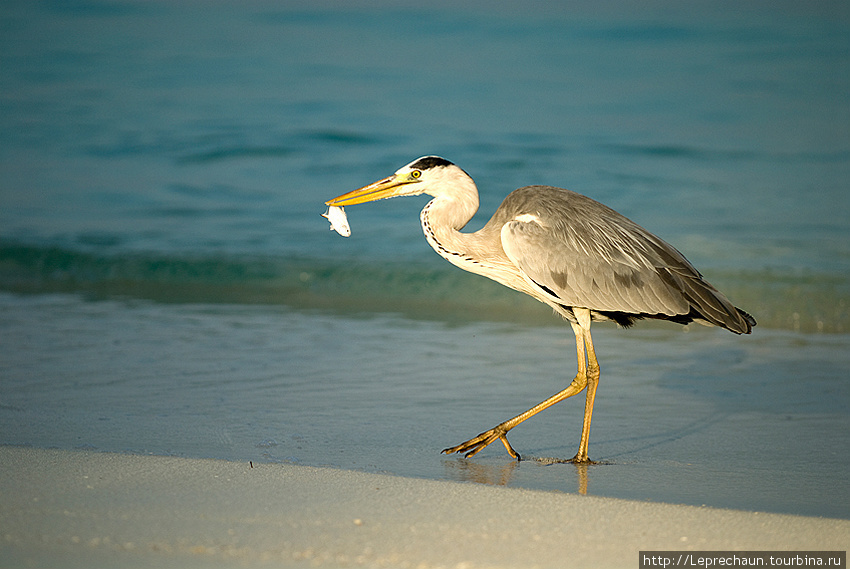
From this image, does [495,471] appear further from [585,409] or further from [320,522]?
[320,522]

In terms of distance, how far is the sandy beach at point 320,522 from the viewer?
268 cm

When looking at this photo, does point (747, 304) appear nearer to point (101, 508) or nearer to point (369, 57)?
point (101, 508)

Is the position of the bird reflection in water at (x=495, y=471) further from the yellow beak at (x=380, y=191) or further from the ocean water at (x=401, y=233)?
the yellow beak at (x=380, y=191)

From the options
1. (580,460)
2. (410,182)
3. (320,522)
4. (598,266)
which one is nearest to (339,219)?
(410,182)

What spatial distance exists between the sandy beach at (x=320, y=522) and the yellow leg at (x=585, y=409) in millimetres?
709

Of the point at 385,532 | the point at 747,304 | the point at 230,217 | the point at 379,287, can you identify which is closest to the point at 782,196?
the point at 747,304

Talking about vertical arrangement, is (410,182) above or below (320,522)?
above

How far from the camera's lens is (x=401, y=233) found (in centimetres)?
1106

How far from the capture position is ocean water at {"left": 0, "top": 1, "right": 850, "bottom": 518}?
4.49 meters

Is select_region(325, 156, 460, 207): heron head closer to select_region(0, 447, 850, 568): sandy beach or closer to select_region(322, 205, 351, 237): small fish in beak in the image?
select_region(322, 205, 351, 237): small fish in beak

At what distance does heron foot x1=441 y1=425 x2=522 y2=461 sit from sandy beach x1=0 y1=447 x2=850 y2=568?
65 cm

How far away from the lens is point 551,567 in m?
2.65

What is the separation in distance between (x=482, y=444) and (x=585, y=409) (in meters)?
0.59

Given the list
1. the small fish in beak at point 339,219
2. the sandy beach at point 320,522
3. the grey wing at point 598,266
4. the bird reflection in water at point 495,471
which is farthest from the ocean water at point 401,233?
the small fish in beak at point 339,219
